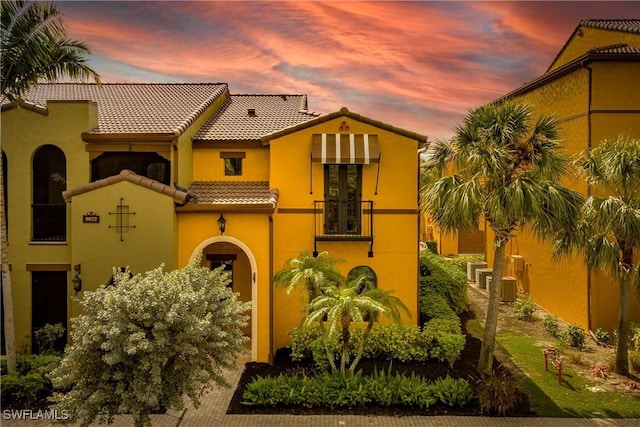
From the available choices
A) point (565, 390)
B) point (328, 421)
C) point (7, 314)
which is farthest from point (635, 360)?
point (7, 314)

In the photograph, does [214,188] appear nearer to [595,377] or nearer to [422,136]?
[422,136]

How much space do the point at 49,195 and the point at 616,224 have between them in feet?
59.4

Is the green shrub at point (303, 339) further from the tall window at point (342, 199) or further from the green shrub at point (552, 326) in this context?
the green shrub at point (552, 326)

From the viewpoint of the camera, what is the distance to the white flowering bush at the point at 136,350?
30.4ft

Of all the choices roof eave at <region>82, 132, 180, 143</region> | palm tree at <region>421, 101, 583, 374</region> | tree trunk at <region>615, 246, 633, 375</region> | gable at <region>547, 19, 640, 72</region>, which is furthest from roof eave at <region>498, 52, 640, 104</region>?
roof eave at <region>82, 132, 180, 143</region>

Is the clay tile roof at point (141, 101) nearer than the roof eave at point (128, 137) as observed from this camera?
No

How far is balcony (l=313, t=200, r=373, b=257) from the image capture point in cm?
1742

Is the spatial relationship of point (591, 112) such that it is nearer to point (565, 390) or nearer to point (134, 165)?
point (565, 390)

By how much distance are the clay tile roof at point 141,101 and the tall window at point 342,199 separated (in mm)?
5604

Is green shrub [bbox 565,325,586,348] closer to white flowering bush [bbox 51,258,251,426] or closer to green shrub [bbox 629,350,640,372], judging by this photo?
green shrub [bbox 629,350,640,372]

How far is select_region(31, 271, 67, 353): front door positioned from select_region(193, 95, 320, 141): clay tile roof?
6.79 metres

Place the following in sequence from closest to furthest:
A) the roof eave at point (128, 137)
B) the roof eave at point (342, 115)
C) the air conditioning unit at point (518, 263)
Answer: the roof eave at point (128, 137), the roof eave at point (342, 115), the air conditioning unit at point (518, 263)

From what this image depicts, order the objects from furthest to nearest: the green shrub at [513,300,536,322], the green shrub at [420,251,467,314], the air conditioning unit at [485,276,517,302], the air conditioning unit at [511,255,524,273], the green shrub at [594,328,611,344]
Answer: the air conditioning unit at [511,255,524,273] → the air conditioning unit at [485,276,517,302] → the green shrub at [513,300,536,322] → the green shrub at [420,251,467,314] → the green shrub at [594,328,611,344]

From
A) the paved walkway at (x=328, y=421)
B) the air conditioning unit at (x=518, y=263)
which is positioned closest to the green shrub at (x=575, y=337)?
the paved walkway at (x=328, y=421)
